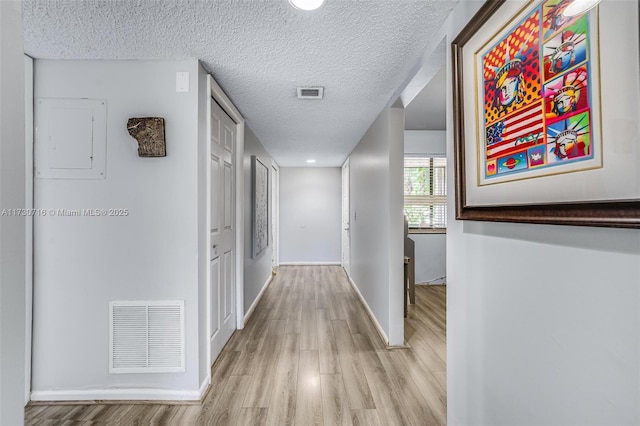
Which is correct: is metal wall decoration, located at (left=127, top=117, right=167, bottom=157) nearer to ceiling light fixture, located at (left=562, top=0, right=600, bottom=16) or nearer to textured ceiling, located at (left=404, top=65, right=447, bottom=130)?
ceiling light fixture, located at (left=562, top=0, right=600, bottom=16)

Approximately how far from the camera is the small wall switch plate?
6.36 feet

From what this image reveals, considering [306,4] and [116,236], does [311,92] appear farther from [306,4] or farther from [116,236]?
[116,236]

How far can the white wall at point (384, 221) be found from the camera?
2662 millimetres

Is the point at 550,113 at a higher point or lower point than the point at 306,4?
lower

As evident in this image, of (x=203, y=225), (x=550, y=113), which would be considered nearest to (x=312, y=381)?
(x=203, y=225)

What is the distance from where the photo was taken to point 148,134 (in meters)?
1.89

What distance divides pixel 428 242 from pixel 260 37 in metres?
4.03

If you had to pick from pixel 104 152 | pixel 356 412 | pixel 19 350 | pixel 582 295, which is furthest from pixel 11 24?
pixel 356 412

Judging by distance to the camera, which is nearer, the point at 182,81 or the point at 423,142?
the point at 182,81

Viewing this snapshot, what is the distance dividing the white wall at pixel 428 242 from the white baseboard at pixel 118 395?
380 cm

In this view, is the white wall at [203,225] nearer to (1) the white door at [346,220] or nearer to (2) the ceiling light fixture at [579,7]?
(2) the ceiling light fixture at [579,7]

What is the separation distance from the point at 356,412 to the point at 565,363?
1318 mm

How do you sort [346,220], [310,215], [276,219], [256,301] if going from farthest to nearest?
[310,215] < [276,219] < [346,220] < [256,301]

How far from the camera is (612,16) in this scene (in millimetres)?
693
